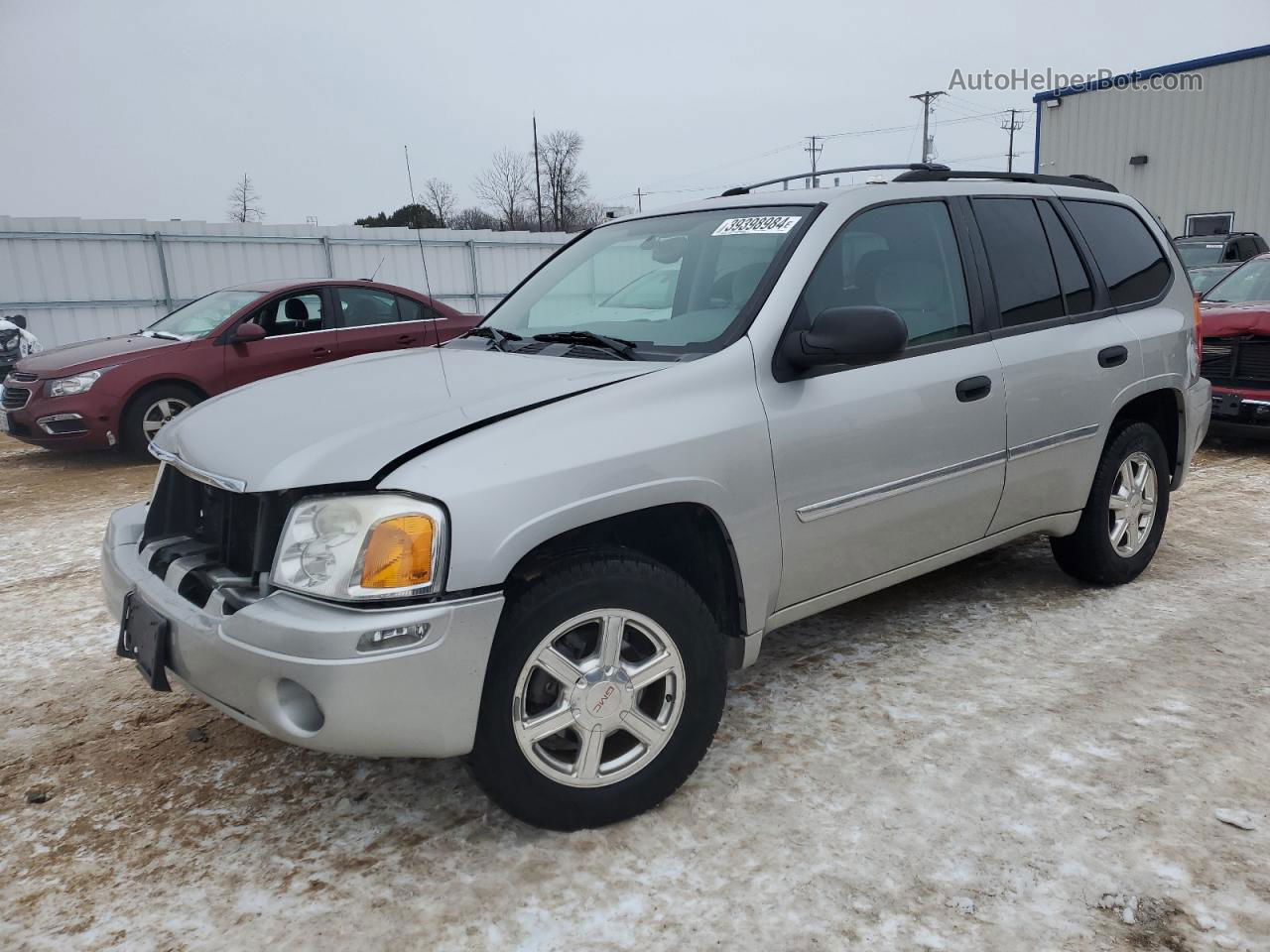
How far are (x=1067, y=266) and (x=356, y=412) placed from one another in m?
2.92

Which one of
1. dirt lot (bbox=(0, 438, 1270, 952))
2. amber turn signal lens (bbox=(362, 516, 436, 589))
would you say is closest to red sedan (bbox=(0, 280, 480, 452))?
dirt lot (bbox=(0, 438, 1270, 952))

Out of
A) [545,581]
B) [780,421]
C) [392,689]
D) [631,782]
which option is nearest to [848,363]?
[780,421]

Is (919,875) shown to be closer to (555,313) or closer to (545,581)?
(545,581)

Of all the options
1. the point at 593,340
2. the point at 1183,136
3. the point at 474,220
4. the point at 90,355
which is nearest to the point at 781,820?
the point at 593,340

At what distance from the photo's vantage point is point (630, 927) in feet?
7.22

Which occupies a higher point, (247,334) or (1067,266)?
(1067,266)

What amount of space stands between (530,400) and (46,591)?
3569mm

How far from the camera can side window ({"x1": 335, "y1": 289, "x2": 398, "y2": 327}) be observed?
909 cm

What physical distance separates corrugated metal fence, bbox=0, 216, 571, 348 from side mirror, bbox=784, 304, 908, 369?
13.8 meters

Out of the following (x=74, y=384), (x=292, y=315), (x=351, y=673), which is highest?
(x=292, y=315)

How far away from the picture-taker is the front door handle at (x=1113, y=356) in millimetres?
3869

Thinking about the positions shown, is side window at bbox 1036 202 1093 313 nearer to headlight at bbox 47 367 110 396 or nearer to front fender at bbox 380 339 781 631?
front fender at bbox 380 339 781 631

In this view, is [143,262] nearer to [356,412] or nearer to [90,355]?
[90,355]

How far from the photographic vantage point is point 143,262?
51.1 feet
